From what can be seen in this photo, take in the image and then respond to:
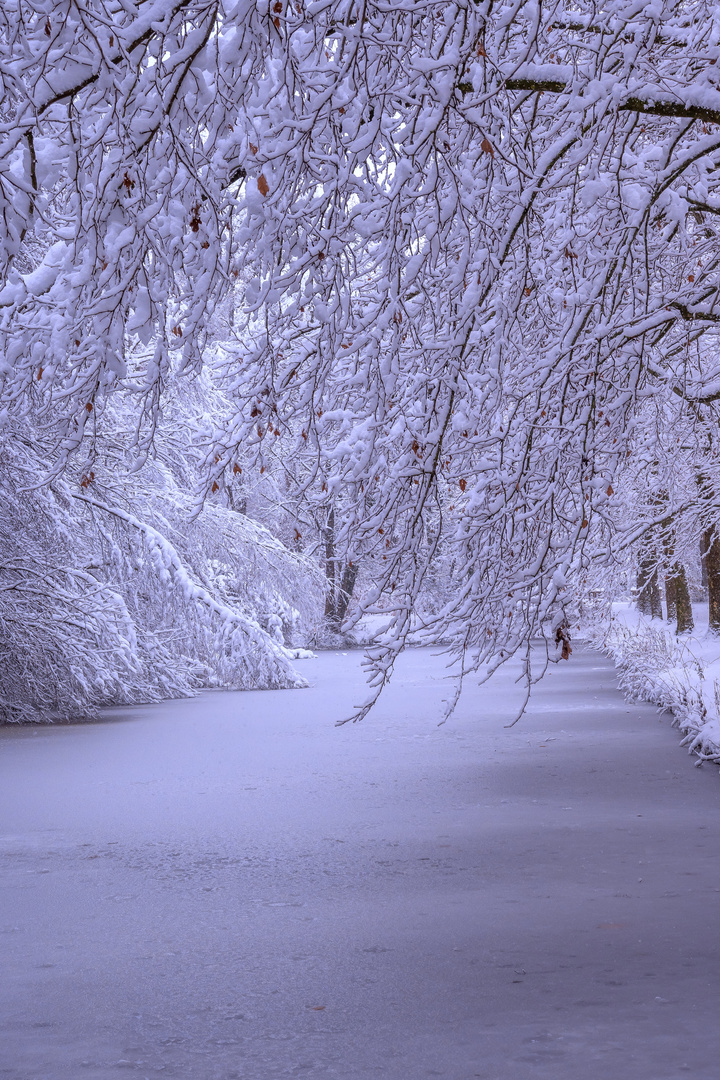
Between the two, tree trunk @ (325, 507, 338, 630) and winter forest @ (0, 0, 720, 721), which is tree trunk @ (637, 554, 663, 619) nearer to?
tree trunk @ (325, 507, 338, 630)

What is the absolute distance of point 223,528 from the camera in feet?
62.5

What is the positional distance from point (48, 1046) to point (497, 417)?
371cm

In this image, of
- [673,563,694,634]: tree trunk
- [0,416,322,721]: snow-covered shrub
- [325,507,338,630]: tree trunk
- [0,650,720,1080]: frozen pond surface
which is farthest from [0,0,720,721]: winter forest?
[673,563,694,634]: tree trunk

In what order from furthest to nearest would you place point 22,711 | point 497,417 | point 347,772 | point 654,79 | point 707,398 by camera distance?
1. point 22,711
2. point 347,772
3. point 707,398
4. point 497,417
5. point 654,79

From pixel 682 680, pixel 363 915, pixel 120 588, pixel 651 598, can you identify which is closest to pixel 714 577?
pixel 682 680

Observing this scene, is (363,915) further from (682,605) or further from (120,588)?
(682,605)

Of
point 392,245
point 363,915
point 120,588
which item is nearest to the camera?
point 392,245

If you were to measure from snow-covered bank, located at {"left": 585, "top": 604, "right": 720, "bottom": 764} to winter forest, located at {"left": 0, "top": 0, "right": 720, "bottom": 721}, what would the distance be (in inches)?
Result: 103

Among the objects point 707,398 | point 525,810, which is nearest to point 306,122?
point 707,398

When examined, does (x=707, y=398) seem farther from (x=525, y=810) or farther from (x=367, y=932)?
(x=367, y=932)

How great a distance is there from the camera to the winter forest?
4250 millimetres

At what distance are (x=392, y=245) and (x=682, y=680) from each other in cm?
1048

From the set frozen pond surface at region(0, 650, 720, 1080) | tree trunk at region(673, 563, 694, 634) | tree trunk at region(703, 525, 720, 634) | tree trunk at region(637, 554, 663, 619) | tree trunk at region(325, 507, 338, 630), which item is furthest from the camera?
tree trunk at region(637, 554, 663, 619)

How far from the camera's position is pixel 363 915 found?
601cm
